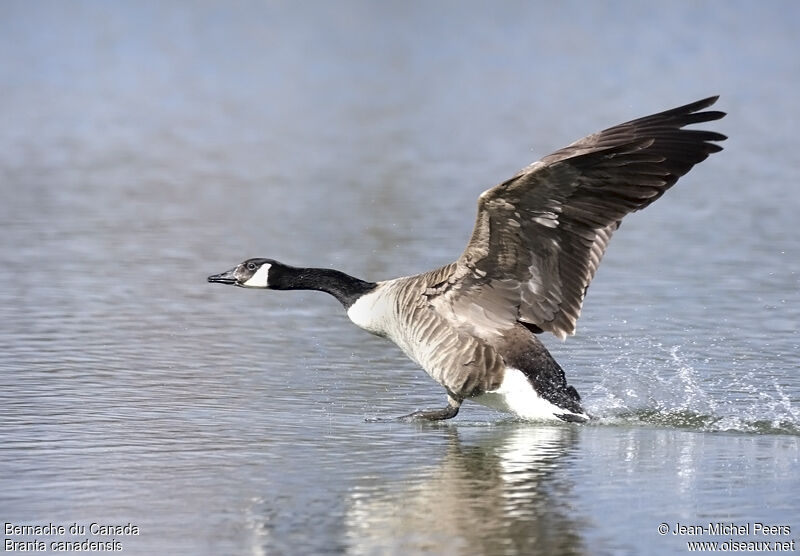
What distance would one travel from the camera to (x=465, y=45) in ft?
95.7

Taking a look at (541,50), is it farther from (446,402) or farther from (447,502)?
(447,502)

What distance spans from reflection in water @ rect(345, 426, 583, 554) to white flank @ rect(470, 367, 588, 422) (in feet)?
1.18

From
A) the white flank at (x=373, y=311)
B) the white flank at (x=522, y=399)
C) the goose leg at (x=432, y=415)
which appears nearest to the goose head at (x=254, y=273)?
the white flank at (x=373, y=311)

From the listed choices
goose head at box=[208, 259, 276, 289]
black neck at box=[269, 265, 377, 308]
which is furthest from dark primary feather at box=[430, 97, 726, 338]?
goose head at box=[208, 259, 276, 289]

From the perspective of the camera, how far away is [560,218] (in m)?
7.61

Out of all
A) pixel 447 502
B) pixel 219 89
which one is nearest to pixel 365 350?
pixel 447 502

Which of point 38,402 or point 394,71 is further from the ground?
point 394,71

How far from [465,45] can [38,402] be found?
72.5 ft

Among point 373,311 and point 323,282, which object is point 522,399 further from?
point 323,282

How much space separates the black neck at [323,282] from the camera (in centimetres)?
848

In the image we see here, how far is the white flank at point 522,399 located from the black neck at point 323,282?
1035mm

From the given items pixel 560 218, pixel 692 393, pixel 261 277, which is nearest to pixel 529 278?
pixel 560 218

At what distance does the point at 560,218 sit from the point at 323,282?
1.69 m

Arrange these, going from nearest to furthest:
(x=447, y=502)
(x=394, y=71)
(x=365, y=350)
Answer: (x=447, y=502) → (x=365, y=350) → (x=394, y=71)
